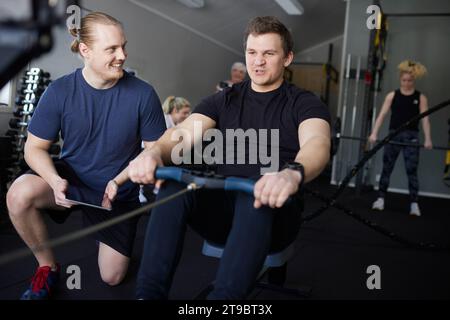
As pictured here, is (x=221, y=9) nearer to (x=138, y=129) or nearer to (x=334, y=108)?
(x=334, y=108)

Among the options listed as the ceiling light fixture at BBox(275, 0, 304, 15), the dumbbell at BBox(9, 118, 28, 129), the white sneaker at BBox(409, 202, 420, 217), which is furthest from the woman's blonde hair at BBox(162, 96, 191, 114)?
the ceiling light fixture at BBox(275, 0, 304, 15)

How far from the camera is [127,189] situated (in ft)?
6.62

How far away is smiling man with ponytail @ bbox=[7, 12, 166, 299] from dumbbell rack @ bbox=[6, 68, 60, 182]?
6.87 ft

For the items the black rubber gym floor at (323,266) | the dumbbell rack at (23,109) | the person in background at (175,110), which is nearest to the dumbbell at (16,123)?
the dumbbell rack at (23,109)

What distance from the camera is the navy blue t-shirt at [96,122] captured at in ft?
6.37

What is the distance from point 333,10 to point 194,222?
8.03m

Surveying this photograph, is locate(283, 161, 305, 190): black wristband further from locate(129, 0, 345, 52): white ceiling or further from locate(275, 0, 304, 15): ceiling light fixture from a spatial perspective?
locate(275, 0, 304, 15): ceiling light fixture

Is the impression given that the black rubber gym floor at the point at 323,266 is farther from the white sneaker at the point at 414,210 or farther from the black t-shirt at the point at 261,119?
the black t-shirt at the point at 261,119

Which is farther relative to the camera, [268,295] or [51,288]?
[268,295]

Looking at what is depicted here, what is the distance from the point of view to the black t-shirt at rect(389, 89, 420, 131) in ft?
15.7

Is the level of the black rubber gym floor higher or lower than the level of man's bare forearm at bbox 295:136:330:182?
lower

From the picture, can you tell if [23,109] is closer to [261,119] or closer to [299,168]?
[261,119]

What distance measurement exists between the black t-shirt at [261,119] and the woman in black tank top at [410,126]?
3218mm
